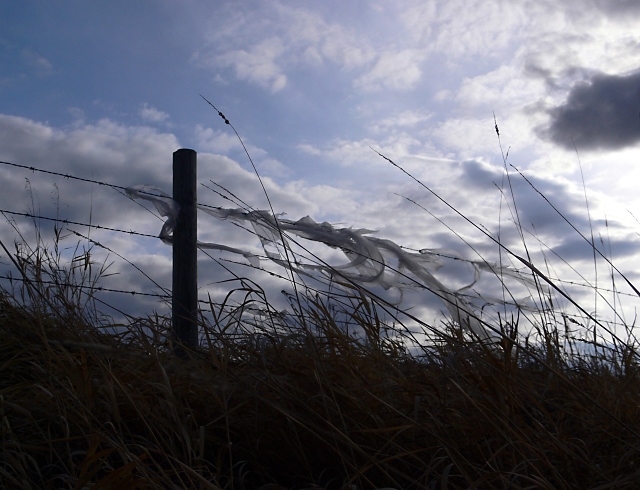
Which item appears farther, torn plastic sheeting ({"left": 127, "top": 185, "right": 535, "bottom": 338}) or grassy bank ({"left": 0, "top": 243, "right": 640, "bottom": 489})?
torn plastic sheeting ({"left": 127, "top": 185, "right": 535, "bottom": 338})

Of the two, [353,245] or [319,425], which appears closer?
[319,425]

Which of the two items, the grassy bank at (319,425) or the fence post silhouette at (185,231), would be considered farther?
the fence post silhouette at (185,231)

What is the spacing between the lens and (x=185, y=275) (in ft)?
10.3

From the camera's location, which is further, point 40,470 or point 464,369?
point 464,369

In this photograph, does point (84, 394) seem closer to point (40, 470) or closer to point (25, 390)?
point (40, 470)

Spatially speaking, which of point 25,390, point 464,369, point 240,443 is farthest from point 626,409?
point 25,390

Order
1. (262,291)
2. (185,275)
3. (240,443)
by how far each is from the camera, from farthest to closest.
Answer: (185,275) → (262,291) → (240,443)

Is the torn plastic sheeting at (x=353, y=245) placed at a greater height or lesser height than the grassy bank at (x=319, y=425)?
greater

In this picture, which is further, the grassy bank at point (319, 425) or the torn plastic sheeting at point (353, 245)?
the torn plastic sheeting at point (353, 245)

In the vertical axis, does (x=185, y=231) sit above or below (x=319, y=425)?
above

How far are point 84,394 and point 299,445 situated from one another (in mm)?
560

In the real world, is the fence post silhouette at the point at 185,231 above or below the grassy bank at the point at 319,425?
above

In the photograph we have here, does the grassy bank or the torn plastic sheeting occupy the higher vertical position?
the torn plastic sheeting

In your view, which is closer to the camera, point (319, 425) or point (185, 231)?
point (319, 425)
